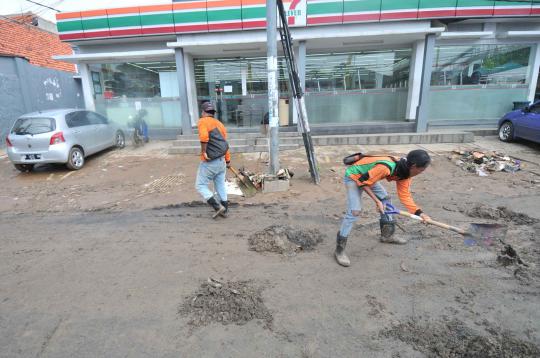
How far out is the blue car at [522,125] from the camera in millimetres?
8408

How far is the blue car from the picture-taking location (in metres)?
8.41

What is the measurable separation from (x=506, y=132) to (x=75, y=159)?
41.7 feet

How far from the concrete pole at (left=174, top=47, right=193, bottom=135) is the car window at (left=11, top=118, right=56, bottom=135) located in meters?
3.98

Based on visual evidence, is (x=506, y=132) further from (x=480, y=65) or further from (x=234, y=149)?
(x=234, y=149)

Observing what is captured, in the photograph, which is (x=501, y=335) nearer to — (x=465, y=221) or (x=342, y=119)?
(x=465, y=221)

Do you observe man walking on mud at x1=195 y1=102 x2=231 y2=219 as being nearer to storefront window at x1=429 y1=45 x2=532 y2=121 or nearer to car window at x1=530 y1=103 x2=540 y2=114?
car window at x1=530 y1=103 x2=540 y2=114

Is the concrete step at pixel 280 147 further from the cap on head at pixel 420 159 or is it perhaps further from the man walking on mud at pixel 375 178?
the cap on head at pixel 420 159

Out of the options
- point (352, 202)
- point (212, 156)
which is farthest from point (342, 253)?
point (212, 156)

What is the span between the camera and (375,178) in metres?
3.07

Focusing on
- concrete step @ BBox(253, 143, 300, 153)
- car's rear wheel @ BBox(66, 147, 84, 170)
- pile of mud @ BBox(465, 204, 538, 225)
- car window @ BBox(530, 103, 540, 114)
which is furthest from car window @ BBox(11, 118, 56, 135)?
car window @ BBox(530, 103, 540, 114)

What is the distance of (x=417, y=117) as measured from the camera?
1059 cm

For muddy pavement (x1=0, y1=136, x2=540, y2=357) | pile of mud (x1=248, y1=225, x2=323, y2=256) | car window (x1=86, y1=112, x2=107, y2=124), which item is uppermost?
car window (x1=86, y1=112, x2=107, y2=124)

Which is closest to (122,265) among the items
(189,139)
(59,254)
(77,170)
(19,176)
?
(59,254)

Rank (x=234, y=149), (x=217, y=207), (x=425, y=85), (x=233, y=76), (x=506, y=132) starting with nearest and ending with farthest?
(x=217, y=207), (x=234, y=149), (x=506, y=132), (x=425, y=85), (x=233, y=76)
